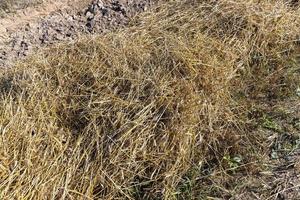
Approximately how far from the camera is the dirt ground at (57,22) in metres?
4.21

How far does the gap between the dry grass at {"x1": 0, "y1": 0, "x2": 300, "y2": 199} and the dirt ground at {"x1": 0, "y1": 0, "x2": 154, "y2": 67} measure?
1.41ft

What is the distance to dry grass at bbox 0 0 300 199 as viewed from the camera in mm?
2859

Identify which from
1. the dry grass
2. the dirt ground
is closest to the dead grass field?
the dirt ground

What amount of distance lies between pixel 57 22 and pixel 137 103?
163cm

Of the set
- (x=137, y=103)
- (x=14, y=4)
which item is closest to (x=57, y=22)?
(x=14, y=4)

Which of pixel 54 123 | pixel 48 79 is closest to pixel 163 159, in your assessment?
pixel 54 123

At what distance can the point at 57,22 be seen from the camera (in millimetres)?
4375

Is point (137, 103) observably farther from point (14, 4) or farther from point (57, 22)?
point (14, 4)

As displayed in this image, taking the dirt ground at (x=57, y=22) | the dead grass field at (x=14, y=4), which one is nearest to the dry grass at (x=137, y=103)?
the dirt ground at (x=57, y=22)

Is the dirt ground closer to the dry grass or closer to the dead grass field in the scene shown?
the dead grass field

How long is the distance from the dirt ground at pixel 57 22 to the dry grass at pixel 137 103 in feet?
1.41

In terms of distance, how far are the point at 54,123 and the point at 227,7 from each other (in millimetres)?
1694

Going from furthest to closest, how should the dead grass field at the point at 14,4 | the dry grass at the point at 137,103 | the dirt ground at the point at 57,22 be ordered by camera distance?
the dead grass field at the point at 14,4, the dirt ground at the point at 57,22, the dry grass at the point at 137,103

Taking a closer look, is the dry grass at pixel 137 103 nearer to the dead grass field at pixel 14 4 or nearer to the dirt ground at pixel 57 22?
the dirt ground at pixel 57 22
